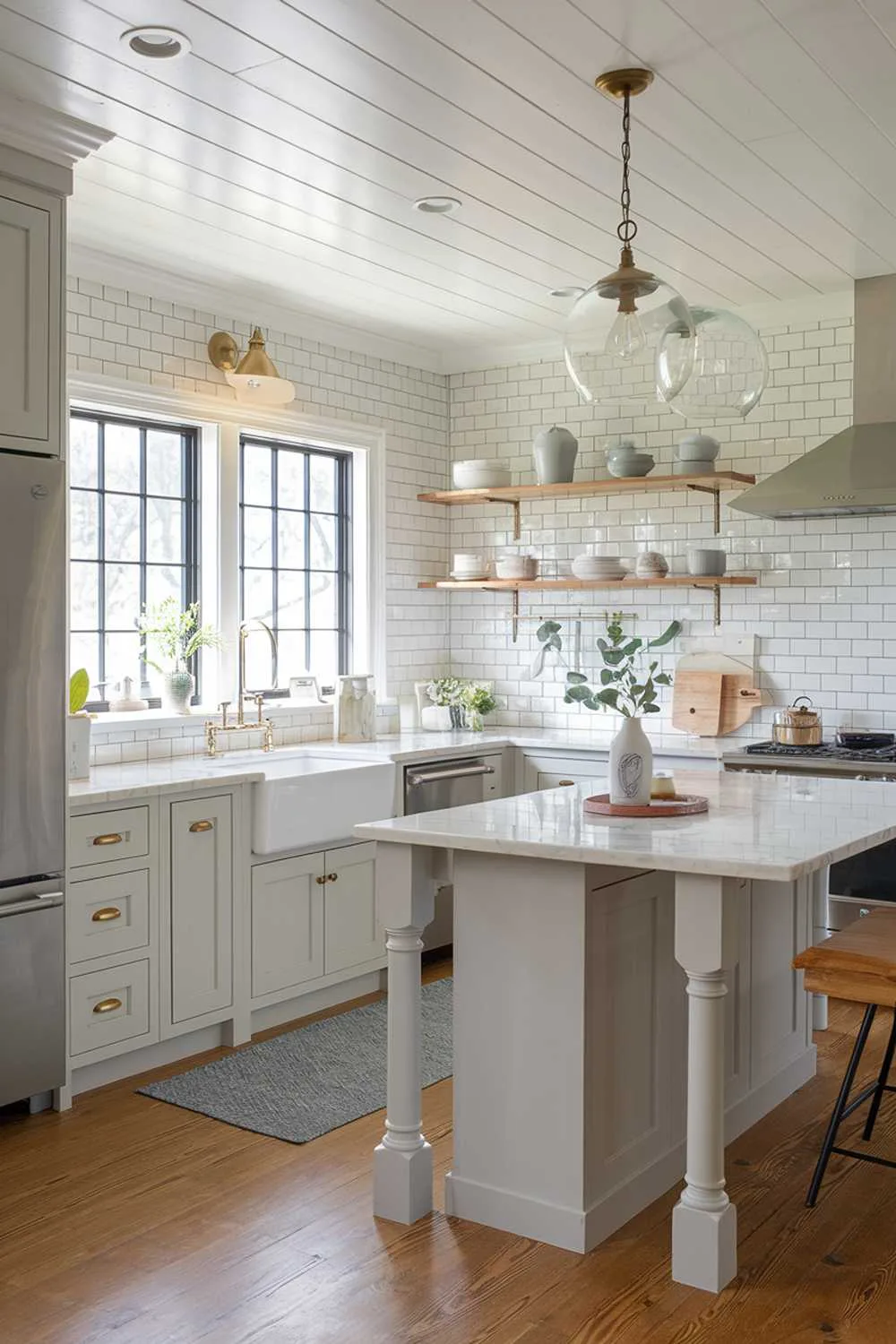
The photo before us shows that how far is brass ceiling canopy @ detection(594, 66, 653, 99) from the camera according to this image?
130 inches

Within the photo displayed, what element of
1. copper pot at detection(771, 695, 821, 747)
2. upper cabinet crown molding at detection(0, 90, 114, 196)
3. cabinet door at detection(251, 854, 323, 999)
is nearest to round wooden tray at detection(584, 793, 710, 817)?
cabinet door at detection(251, 854, 323, 999)

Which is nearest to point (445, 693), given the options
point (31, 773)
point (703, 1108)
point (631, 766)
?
point (31, 773)

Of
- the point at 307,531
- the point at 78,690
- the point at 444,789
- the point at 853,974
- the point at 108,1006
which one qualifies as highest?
the point at 307,531

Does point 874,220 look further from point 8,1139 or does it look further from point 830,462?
point 8,1139

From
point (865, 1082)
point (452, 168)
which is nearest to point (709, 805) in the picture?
point (865, 1082)

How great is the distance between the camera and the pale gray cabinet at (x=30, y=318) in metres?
3.64

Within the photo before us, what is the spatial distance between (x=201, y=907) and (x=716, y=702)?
2645 millimetres

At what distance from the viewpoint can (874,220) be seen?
4496 mm

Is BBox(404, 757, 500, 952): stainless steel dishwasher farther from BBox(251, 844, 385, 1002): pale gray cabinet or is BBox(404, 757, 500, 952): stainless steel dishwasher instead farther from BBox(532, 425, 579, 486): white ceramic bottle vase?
BBox(532, 425, 579, 486): white ceramic bottle vase

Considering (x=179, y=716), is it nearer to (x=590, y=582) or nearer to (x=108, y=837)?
(x=108, y=837)

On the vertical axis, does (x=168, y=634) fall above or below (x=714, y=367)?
below

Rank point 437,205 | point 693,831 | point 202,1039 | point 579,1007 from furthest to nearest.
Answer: point 202,1039 → point 437,205 → point 693,831 → point 579,1007

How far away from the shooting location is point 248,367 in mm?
5258

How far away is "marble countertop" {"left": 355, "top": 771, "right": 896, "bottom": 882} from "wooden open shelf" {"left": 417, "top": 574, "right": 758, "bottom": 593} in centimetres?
195
